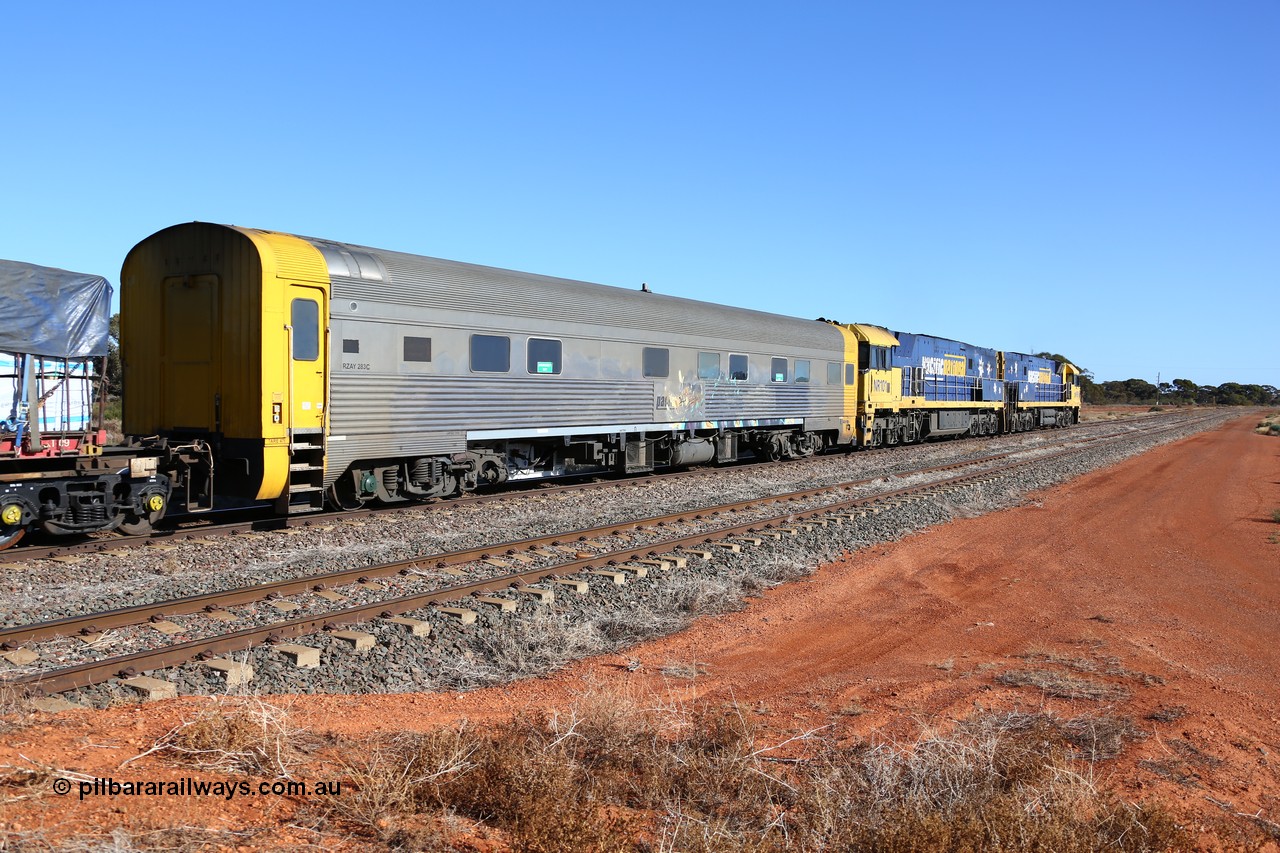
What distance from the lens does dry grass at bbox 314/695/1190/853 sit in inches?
149

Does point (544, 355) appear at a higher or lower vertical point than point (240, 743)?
higher

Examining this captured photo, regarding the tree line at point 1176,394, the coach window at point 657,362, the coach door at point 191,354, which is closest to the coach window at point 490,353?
the coach door at point 191,354

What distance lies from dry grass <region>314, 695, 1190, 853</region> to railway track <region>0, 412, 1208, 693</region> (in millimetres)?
2467

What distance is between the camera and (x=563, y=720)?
5180 mm

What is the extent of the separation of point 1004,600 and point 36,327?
10.9 m

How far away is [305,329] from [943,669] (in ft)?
28.9

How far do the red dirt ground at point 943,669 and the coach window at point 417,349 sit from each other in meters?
6.47

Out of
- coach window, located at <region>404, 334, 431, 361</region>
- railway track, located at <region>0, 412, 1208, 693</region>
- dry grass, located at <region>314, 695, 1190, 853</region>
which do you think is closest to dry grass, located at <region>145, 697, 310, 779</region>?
dry grass, located at <region>314, 695, 1190, 853</region>

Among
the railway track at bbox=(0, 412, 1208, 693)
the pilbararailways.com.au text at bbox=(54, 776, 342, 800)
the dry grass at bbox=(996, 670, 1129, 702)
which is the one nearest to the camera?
the pilbararailways.com.au text at bbox=(54, 776, 342, 800)

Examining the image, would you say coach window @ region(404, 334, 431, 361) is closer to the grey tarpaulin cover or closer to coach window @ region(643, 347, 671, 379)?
the grey tarpaulin cover

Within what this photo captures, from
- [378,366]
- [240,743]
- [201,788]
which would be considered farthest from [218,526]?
[201,788]

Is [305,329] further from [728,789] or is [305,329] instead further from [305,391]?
[728,789]

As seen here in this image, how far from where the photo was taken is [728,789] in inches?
178

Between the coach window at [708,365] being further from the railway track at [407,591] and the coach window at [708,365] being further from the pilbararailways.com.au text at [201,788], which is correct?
the pilbararailways.com.au text at [201,788]
